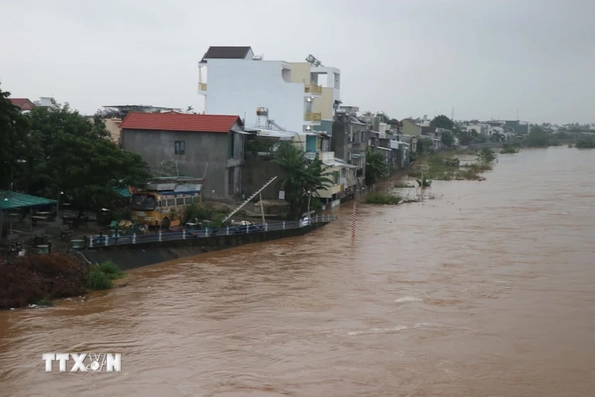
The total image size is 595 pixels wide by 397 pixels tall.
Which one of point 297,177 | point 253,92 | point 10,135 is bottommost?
point 297,177

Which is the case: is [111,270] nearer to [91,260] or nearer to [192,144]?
[91,260]

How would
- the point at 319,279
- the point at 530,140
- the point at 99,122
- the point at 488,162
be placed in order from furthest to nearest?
the point at 530,140 < the point at 488,162 < the point at 99,122 < the point at 319,279

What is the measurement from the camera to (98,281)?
56.1ft

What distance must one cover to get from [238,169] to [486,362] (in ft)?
58.7

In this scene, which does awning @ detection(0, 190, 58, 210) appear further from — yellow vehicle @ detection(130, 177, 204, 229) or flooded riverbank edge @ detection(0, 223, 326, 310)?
yellow vehicle @ detection(130, 177, 204, 229)

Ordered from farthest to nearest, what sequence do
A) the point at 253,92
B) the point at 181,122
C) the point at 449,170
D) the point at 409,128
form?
the point at 409,128 → the point at 449,170 → the point at 253,92 → the point at 181,122

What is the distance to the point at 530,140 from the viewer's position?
12900 cm

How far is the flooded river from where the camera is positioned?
11.8 meters

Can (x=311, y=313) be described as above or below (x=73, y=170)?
below

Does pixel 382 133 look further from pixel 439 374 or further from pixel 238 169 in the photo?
pixel 439 374

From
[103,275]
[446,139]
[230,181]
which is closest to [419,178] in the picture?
[230,181]

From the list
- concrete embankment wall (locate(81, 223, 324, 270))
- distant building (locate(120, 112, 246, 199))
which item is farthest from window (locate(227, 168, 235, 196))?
concrete embankment wall (locate(81, 223, 324, 270))

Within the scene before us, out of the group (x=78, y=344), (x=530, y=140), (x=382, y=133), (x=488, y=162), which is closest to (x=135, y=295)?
(x=78, y=344)

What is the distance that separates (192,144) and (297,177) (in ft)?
15.1
